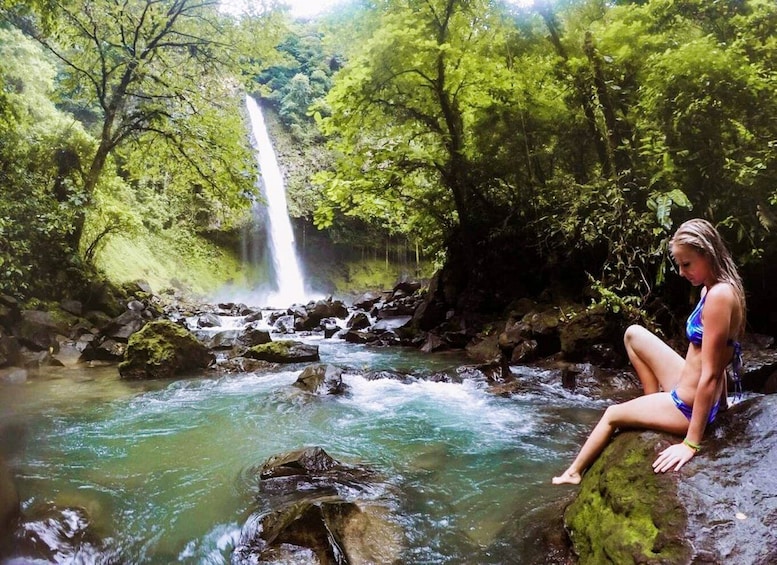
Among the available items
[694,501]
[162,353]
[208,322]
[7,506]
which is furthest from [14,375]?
[694,501]

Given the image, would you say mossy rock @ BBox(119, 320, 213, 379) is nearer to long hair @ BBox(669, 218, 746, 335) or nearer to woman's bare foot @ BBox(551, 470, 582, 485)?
woman's bare foot @ BBox(551, 470, 582, 485)

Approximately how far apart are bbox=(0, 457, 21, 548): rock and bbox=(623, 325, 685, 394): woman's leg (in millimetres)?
4242

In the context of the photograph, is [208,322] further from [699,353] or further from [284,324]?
[699,353]

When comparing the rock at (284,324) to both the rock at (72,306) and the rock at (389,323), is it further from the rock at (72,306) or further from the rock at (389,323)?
the rock at (72,306)

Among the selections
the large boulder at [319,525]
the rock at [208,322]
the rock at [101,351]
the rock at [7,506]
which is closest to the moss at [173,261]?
the rock at [208,322]

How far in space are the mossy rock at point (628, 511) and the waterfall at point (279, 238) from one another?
2360 cm

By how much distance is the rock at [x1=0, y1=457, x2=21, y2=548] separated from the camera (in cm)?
306

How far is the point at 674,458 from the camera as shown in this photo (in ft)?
8.06

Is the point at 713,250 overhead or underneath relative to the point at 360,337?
overhead

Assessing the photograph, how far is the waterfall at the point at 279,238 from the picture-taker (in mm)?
26266

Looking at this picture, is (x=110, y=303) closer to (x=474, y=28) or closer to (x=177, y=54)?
(x=177, y=54)

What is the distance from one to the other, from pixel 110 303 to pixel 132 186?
12308mm

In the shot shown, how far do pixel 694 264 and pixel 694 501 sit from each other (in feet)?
3.94

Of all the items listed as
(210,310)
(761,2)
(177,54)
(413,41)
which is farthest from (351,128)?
(210,310)
